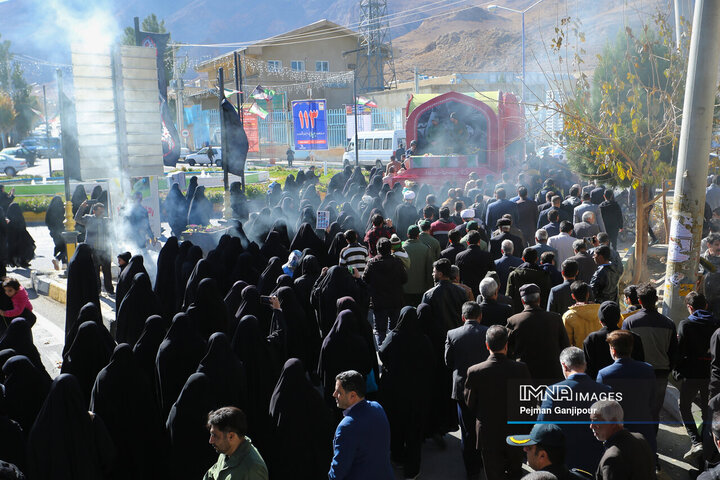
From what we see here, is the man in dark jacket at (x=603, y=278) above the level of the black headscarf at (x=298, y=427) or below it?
above

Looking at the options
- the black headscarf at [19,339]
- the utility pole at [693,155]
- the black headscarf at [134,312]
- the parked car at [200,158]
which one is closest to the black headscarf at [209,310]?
the black headscarf at [134,312]

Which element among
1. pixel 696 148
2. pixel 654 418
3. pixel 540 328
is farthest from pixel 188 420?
pixel 696 148

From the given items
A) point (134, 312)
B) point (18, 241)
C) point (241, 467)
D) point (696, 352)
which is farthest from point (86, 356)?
point (18, 241)

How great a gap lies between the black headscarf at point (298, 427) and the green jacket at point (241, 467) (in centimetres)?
82

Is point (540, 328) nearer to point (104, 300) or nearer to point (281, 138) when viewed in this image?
point (104, 300)

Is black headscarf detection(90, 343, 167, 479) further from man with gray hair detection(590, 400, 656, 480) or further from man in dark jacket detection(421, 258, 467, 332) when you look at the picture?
man with gray hair detection(590, 400, 656, 480)

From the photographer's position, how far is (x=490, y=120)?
24.5 metres

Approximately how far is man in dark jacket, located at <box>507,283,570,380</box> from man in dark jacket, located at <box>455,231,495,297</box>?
2387 mm

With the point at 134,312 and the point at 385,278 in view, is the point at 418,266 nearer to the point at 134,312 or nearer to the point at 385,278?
the point at 385,278

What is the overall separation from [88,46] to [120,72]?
725 mm

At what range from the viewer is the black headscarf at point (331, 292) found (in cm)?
763

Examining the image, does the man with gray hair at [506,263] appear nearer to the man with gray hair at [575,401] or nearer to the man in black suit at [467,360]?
the man in black suit at [467,360]

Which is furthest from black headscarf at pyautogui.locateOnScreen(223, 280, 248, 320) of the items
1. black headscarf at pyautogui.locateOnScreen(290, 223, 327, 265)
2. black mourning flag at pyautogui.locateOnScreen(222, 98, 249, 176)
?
black mourning flag at pyautogui.locateOnScreen(222, 98, 249, 176)

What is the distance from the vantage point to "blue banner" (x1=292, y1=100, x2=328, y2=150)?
26.1 m
